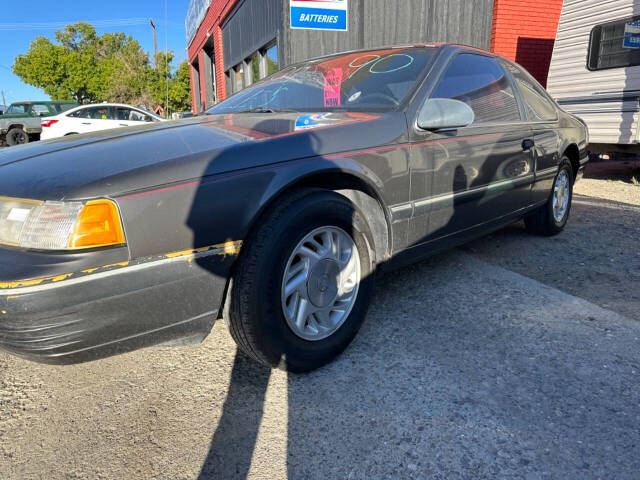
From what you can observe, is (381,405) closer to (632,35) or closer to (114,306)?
(114,306)

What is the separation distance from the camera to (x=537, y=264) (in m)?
3.51

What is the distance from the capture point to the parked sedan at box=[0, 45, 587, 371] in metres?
1.51

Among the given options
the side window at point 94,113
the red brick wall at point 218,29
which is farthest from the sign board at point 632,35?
the side window at point 94,113

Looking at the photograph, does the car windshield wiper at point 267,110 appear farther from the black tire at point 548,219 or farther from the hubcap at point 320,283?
the black tire at point 548,219

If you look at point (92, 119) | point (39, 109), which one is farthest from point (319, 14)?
point (39, 109)

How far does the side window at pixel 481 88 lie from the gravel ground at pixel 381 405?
1.25m

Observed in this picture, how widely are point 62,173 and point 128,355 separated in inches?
41.9

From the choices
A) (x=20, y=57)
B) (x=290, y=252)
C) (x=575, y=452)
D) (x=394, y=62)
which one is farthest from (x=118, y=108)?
(x=20, y=57)

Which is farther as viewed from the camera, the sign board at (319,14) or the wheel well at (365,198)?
the sign board at (319,14)

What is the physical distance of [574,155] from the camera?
13.9 ft

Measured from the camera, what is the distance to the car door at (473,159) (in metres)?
2.50

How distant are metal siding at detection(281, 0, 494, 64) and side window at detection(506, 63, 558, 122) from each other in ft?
18.0

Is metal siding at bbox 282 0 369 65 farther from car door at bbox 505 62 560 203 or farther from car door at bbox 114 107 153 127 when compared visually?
car door at bbox 505 62 560 203

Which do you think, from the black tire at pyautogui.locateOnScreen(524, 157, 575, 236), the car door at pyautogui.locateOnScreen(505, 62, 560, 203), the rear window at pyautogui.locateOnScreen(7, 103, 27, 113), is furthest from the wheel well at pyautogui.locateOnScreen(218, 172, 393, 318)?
the rear window at pyautogui.locateOnScreen(7, 103, 27, 113)
